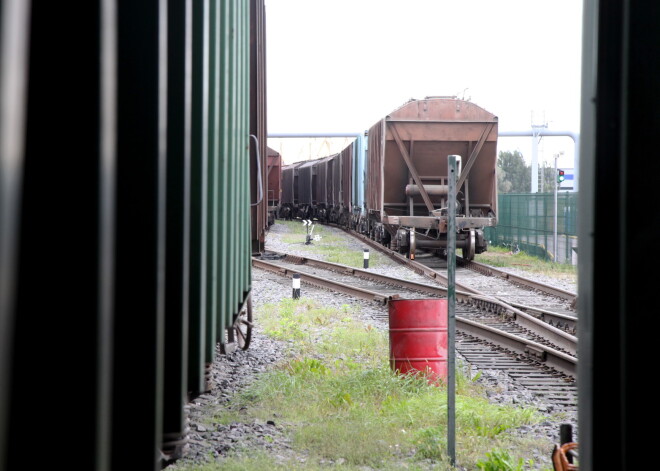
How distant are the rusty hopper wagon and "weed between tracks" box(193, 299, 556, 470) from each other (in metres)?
10.5

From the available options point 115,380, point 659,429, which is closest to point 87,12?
point 115,380

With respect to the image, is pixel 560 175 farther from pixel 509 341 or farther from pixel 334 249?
pixel 509 341

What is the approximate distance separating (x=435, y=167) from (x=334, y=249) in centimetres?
608

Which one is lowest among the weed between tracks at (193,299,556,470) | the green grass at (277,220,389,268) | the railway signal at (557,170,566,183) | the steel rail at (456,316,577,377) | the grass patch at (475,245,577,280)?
the weed between tracks at (193,299,556,470)

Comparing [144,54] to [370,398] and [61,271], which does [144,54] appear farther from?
[370,398]

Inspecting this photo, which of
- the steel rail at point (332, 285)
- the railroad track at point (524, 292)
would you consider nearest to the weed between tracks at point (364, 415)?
the railroad track at point (524, 292)

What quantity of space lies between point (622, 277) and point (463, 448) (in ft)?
14.5

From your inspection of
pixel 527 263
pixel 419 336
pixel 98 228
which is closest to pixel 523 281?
pixel 527 263

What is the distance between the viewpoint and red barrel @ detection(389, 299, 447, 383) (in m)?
7.91

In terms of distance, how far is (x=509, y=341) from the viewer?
379 inches

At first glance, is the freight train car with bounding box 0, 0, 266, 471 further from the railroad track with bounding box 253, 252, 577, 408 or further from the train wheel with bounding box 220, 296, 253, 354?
the railroad track with bounding box 253, 252, 577, 408

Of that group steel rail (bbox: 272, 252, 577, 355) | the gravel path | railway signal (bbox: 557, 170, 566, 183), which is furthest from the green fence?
the gravel path

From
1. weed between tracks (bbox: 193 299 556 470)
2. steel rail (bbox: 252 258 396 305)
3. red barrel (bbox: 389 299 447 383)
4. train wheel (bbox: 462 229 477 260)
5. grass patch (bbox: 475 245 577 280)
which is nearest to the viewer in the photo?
weed between tracks (bbox: 193 299 556 470)

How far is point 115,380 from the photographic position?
1.81m
